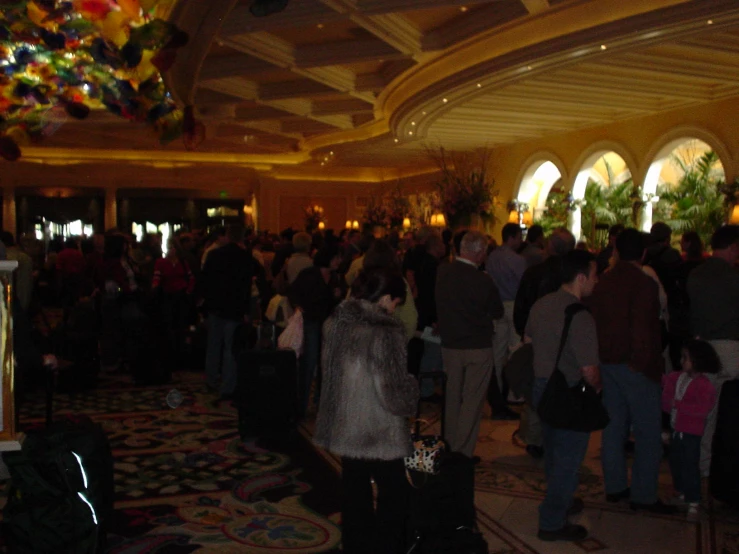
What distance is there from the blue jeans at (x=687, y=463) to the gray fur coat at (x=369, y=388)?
6.31 feet

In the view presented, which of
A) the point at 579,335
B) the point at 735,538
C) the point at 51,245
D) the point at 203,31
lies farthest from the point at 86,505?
the point at 51,245

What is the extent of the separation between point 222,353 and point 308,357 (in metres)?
1.26

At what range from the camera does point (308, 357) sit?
21.3 feet

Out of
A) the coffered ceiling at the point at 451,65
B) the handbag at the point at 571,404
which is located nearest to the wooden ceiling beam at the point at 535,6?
the coffered ceiling at the point at 451,65

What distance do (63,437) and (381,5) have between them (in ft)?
15.9

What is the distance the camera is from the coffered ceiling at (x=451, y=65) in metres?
6.89

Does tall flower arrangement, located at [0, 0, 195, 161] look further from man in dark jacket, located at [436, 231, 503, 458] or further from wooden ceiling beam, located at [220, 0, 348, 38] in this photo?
man in dark jacket, located at [436, 231, 503, 458]

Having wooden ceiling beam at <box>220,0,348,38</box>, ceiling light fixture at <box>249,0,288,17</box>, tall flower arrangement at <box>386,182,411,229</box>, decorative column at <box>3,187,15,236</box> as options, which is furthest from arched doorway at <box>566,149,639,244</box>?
decorative column at <box>3,187,15,236</box>

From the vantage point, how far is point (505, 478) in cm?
489

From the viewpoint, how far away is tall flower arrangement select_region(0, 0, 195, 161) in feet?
19.0

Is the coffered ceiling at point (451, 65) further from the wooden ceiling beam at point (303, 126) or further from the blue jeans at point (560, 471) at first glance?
the blue jeans at point (560, 471)

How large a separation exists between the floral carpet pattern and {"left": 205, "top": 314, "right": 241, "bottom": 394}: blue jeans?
228 millimetres

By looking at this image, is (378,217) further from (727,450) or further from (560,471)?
(560,471)

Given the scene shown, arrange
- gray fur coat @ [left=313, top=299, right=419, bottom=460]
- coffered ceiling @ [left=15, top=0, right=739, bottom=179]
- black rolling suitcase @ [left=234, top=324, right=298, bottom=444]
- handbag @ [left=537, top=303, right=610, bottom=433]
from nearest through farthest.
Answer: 1. gray fur coat @ [left=313, top=299, right=419, bottom=460]
2. handbag @ [left=537, top=303, right=610, bottom=433]
3. black rolling suitcase @ [left=234, top=324, right=298, bottom=444]
4. coffered ceiling @ [left=15, top=0, right=739, bottom=179]
